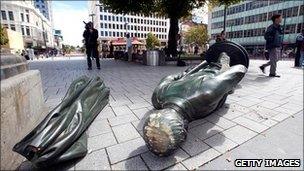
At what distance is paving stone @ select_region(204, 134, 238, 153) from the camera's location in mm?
2244

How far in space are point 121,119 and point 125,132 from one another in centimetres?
50

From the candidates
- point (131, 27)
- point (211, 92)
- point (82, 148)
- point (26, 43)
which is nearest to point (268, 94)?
point (211, 92)

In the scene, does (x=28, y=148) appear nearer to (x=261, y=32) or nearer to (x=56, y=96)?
(x=56, y=96)

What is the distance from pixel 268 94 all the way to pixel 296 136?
2.35 m

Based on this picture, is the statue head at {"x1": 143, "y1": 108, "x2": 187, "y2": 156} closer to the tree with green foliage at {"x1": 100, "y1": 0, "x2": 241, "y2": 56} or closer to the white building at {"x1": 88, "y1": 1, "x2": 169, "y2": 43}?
the tree with green foliage at {"x1": 100, "y1": 0, "x2": 241, "y2": 56}

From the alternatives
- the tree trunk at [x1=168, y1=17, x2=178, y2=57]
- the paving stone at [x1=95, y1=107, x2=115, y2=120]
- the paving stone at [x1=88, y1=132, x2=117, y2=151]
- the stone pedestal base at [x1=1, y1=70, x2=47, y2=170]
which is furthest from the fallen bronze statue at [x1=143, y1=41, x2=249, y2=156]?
the tree trunk at [x1=168, y1=17, x2=178, y2=57]

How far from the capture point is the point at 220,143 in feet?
7.70

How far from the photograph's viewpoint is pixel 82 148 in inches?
80.8

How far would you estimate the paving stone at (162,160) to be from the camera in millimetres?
1905

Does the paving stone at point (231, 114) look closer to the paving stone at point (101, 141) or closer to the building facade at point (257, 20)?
the paving stone at point (101, 141)

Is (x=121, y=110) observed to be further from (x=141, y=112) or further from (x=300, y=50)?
(x=300, y=50)

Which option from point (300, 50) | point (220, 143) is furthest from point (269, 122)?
point (300, 50)

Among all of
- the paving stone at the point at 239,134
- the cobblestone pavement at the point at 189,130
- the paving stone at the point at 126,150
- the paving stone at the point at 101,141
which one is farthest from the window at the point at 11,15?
the paving stone at the point at 239,134

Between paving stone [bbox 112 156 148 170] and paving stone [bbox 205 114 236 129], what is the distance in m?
1.39
